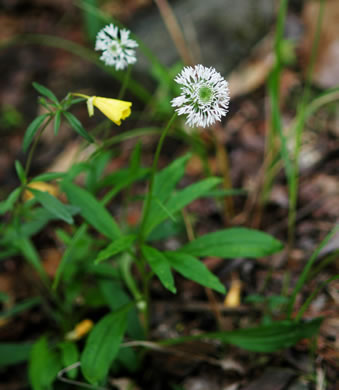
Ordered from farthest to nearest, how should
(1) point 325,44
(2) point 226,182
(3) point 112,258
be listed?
(1) point 325,44 → (2) point 226,182 → (3) point 112,258

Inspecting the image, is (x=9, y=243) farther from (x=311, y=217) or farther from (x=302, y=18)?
(x=302, y=18)

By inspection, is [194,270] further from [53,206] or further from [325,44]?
[325,44]

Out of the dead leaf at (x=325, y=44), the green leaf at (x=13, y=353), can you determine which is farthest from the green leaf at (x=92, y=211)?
the dead leaf at (x=325, y=44)

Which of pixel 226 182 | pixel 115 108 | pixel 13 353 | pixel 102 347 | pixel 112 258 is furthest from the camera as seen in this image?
pixel 226 182

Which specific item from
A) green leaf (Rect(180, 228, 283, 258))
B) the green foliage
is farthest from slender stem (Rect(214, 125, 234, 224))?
green leaf (Rect(180, 228, 283, 258))

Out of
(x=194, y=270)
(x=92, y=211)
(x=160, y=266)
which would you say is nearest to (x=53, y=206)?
(x=92, y=211)

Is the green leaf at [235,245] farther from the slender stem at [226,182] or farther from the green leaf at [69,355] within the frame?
the slender stem at [226,182]
